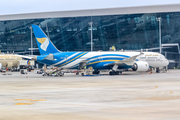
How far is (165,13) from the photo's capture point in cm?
8094

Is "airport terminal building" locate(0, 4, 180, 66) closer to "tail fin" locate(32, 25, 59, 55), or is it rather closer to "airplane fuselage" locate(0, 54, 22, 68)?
"airplane fuselage" locate(0, 54, 22, 68)

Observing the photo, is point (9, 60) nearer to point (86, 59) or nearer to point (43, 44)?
point (43, 44)

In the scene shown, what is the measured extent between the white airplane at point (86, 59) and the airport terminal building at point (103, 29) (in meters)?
36.7

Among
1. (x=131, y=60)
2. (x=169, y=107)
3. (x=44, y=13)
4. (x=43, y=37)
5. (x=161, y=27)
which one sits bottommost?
(x=169, y=107)

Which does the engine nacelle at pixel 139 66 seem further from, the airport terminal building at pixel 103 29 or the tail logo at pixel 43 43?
the airport terminal building at pixel 103 29

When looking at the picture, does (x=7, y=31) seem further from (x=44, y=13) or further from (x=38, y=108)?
(x=38, y=108)

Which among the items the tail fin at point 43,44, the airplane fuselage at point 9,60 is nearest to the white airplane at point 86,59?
the tail fin at point 43,44

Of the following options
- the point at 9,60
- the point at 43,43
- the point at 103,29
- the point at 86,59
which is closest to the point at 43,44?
the point at 43,43

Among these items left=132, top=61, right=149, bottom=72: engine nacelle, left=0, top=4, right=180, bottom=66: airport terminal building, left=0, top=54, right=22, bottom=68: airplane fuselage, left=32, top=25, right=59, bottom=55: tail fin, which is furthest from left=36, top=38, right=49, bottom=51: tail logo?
left=0, top=4, right=180, bottom=66: airport terminal building

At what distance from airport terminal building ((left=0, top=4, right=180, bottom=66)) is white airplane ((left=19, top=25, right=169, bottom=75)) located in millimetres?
36721

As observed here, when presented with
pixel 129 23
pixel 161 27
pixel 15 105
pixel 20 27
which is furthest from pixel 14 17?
pixel 15 105

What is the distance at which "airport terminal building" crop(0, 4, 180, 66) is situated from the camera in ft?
267

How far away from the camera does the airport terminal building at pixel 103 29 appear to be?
267 feet

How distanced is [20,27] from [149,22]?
133 feet
